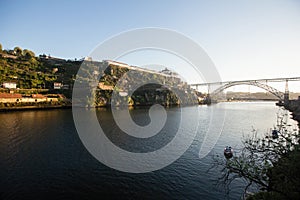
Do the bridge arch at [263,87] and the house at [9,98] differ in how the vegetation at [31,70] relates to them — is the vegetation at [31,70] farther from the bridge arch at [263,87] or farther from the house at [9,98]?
the bridge arch at [263,87]

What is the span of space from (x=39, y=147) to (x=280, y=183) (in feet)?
70.6

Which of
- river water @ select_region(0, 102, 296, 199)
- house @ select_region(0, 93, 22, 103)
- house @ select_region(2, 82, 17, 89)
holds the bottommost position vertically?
river water @ select_region(0, 102, 296, 199)

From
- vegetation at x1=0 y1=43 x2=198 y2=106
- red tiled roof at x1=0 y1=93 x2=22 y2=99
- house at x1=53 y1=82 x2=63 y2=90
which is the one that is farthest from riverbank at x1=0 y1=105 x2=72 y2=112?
house at x1=53 y1=82 x2=63 y2=90

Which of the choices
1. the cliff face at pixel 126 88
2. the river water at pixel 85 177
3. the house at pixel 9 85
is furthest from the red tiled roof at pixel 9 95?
the river water at pixel 85 177

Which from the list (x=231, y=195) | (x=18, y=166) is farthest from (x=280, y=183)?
(x=18, y=166)

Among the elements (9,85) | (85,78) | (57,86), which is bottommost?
(9,85)

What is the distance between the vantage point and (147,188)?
12.3 m

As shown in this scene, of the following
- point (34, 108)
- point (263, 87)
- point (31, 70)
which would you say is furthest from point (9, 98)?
point (263, 87)

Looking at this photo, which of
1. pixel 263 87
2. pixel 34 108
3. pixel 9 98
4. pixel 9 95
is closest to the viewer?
pixel 9 98

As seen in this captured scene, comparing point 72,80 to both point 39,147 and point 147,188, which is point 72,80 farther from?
point 147,188

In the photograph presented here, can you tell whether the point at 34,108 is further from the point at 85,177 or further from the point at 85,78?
the point at 85,177

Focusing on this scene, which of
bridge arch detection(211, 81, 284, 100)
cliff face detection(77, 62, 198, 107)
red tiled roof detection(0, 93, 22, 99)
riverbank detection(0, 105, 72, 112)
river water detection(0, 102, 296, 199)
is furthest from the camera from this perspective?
bridge arch detection(211, 81, 284, 100)

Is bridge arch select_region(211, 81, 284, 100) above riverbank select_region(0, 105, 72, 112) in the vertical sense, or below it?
above

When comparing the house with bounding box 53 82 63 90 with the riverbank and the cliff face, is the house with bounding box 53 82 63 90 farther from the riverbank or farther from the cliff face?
the riverbank
